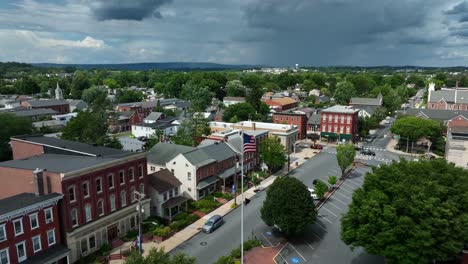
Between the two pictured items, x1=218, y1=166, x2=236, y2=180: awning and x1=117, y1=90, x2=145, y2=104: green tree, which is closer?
x1=218, y1=166, x2=236, y2=180: awning

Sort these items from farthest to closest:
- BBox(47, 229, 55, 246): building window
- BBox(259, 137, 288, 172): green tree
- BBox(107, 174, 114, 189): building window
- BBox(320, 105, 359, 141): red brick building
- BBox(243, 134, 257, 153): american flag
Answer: BBox(320, 105, 359, 141): red brick building < BBox(259, 137, 288, 172): green tree < BBox(107, 174, 114, 189): building window < BBox(243, 134, 257, 153): american flag < BBox(47, 229, 55, 246): building window

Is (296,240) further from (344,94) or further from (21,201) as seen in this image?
(344,94)

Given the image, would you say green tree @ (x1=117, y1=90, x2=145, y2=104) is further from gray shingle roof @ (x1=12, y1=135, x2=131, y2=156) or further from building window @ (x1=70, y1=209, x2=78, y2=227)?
building window @ (x1=70, y1=209, x2=78, y2=227)

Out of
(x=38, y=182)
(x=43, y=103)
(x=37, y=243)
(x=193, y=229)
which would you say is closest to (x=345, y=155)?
(x=193, y=229)

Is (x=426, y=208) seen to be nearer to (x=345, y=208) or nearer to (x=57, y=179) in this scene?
(x=345, y=208)

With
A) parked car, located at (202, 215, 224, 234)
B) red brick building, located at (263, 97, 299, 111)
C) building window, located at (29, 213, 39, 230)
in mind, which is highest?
red brick building, located at (263, 97, 299, 111)

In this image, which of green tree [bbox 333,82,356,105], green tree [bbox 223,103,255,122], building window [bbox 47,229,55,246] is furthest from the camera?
green tree [bbox 333,82,356,105]

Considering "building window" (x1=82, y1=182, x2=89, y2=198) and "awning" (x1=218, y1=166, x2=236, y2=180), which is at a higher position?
"building window" (x1=82, y1=182, x2=89, y2=198)

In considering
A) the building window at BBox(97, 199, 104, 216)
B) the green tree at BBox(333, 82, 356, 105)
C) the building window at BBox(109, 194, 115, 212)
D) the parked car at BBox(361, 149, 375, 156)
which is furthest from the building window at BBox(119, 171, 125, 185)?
Result: the green tree at BBox(333, 82, 356, 105)
